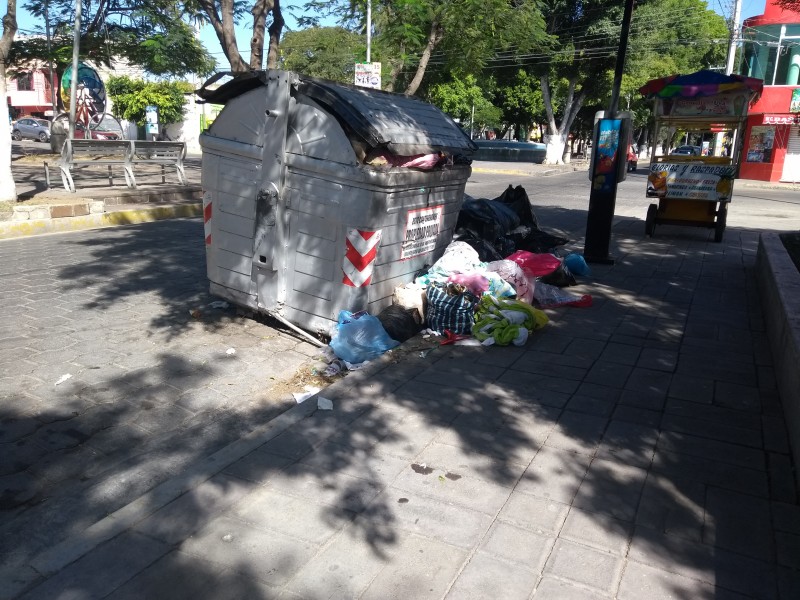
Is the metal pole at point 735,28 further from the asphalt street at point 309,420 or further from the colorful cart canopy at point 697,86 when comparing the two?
the asphalt street at point 309,420

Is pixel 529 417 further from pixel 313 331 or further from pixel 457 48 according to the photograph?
pixel 457 48

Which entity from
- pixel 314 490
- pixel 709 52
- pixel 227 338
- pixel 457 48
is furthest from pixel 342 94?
pixel 709 52

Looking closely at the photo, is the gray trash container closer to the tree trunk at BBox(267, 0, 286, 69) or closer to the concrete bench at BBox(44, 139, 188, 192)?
the tree trunk at BBox(267, 0, 286, 69)

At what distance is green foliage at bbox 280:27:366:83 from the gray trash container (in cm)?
2766

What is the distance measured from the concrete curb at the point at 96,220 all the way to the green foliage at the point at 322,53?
70.6ft

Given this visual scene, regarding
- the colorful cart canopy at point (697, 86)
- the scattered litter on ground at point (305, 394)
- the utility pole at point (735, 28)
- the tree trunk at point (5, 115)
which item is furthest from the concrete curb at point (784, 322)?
the utility pole at point (735, 28)

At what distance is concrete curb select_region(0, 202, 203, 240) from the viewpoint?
31.4 feet

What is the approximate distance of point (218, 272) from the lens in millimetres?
6121

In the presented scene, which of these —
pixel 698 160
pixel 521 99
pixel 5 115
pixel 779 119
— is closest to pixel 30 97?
pixel 521 99

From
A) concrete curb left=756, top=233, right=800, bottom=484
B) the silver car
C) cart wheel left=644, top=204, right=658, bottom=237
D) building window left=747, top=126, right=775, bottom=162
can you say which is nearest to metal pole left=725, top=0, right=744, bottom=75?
building window left=747, top=126, right=775, bottom=162

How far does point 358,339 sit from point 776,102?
3032 centimetres

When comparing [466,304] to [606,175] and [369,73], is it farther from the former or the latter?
[369,73]

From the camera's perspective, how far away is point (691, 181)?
10.7 m

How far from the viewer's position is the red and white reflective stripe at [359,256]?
5.18 meters
